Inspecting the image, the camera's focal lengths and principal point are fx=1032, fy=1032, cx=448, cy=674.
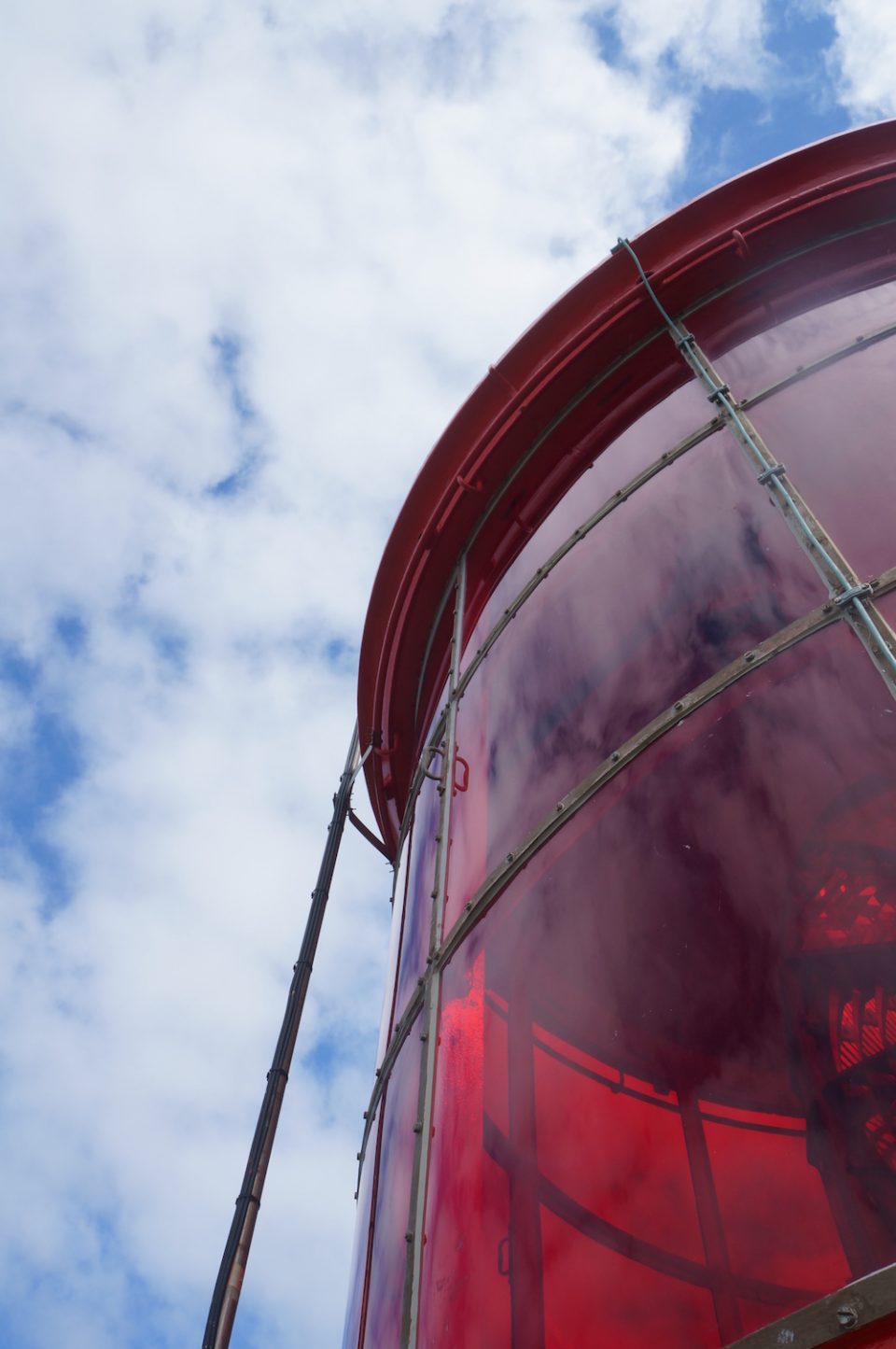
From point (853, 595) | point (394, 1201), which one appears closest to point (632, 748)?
point (853, 595)

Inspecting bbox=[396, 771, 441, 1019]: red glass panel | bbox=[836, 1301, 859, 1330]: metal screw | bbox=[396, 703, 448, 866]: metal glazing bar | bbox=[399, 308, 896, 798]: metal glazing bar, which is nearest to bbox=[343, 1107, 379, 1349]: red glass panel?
bbox=[396, 771, 441, 1019]: red glass panel

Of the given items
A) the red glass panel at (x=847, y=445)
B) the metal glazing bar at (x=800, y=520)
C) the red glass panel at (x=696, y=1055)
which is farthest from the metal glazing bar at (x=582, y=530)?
the red glass panel at (x=696, y=1055)

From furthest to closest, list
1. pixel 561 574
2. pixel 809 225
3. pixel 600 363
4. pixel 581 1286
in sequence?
pixel 600 363, pixel 809 225, pixel 561 574, pixel 581 1286

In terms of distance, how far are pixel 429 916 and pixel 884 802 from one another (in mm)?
1915

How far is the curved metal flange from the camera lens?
1674 mm

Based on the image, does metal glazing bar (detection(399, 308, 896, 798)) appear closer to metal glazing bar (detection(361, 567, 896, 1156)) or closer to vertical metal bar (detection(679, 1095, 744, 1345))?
metal glazing bar (detection(361, 567, 896, 1156))

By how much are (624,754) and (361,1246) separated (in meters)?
2.14

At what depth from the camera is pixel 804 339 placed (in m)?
4.11

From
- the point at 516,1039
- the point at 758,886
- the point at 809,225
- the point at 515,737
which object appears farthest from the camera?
the point at 809,225

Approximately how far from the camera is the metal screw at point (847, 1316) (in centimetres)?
169

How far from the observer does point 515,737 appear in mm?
3701

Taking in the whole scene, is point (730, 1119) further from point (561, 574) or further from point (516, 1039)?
point (561, 574)

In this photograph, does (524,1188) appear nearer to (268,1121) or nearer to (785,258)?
(268,1121)

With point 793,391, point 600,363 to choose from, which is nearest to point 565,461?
point 600,363
